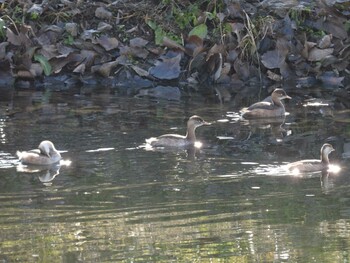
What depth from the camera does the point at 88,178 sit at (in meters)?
14.1

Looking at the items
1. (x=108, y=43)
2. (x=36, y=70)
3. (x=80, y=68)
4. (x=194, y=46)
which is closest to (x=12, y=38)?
(x=36, y=70)

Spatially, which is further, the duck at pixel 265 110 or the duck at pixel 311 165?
the duck at pixel 265 110

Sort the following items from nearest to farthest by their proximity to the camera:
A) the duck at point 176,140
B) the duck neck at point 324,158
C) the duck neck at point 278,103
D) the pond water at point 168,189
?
the pond water at point 168,189, the duck neck at point 324,158, the duck at point 176,140, the duck neck at point 278,103

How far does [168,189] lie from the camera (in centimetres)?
1343

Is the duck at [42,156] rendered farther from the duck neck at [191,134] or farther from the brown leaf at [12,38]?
the brown leaf at [12,38]

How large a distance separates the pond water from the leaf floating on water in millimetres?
2603

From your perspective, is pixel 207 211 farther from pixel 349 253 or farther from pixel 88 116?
pixel 88 116

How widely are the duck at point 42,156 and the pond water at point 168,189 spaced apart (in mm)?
173

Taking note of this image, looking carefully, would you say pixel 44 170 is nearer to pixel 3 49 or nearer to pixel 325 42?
pixel 3 49

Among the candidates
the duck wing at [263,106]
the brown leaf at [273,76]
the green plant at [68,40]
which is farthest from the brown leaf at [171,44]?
the duck wing at [263,106]

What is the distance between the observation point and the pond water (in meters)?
10.6

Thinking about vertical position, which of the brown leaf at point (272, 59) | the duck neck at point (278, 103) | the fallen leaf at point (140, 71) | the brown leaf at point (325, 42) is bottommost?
the duck neck at point (278, 103)

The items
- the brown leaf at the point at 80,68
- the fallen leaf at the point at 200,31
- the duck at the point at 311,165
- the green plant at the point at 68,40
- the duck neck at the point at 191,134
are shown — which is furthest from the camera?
the green plant at the point at 68,40

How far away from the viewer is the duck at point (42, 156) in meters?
15.2
